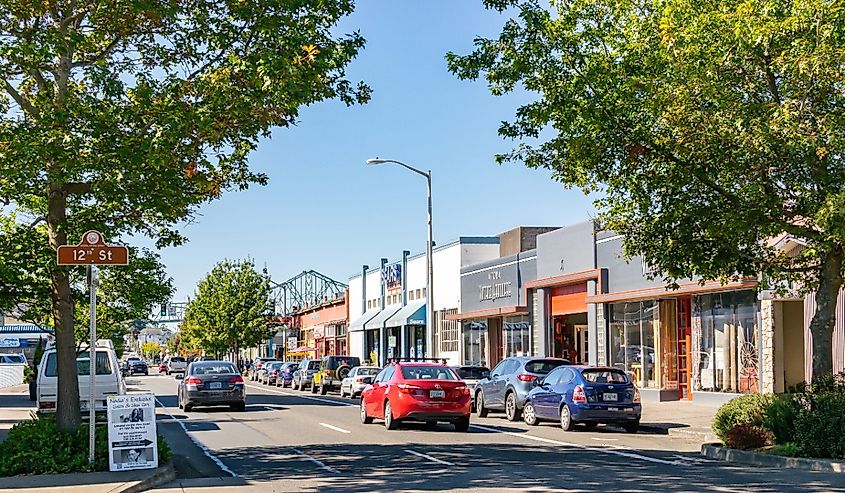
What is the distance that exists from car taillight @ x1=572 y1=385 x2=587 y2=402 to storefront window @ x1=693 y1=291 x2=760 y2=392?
21.6ft

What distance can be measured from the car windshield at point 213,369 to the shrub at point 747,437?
17891mm

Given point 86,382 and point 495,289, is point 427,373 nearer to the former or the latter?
point 86,382

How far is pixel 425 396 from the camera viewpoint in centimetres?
2283

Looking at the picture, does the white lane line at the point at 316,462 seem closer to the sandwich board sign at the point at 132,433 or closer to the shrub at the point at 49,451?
the shrub at the point at 49,451

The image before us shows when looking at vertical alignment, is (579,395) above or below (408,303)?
below

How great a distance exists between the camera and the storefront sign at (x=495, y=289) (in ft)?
144

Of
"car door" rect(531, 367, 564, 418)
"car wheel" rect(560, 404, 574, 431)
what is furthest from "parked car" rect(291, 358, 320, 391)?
"car wheel" rect(560, 404, 574, 431)

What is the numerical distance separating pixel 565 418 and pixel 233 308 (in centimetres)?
7121

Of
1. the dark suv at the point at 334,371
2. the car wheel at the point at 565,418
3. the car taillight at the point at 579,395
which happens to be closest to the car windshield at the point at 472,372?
the car wheel at the point at 565,418

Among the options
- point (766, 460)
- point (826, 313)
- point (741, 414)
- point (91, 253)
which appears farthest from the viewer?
point (741, 414)

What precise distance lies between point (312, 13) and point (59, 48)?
3.31 m

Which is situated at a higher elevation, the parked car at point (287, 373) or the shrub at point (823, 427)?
the shrub at point (823, 427)

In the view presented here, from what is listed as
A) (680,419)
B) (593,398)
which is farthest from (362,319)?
(593,398)


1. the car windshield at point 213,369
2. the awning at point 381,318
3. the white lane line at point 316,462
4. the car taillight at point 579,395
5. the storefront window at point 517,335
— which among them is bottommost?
the white lane line at point 316,462
